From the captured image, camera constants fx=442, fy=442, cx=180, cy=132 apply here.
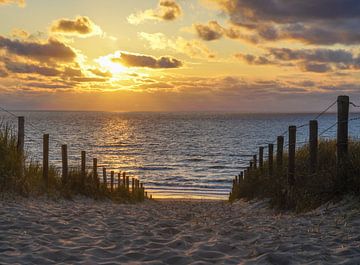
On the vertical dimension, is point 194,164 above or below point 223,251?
below

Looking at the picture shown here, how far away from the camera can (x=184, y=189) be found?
109ft

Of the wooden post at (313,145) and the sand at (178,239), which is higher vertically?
the wooden post at (313,145)

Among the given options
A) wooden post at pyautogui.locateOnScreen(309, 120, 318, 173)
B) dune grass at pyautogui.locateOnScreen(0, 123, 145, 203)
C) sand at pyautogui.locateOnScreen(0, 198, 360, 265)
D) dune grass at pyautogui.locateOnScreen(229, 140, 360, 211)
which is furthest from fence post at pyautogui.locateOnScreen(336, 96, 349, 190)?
dune grass at pyautogui.locateOnScreen(0, 123, 145, 203)

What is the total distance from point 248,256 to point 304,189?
527cm

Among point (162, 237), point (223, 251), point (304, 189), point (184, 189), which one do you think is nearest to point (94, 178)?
point (304, 189)

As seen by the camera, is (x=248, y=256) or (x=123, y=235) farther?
(x=123, y=235)

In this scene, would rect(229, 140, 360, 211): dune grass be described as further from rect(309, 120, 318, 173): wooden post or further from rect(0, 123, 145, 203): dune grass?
rect(0, 123, 145, 203): dune grass

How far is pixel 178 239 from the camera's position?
22.1 ft

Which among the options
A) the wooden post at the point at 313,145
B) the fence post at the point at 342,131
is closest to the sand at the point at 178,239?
the fence post at the point at 342,131

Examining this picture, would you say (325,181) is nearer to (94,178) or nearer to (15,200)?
(15,200)

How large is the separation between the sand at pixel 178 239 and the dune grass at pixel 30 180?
2259mm

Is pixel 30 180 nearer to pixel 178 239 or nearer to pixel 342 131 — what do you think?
pixel 178 239

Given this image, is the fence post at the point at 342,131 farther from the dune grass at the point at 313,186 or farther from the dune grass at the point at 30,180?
the dune grass at the point at 30,180

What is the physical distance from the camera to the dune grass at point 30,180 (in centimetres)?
1143
